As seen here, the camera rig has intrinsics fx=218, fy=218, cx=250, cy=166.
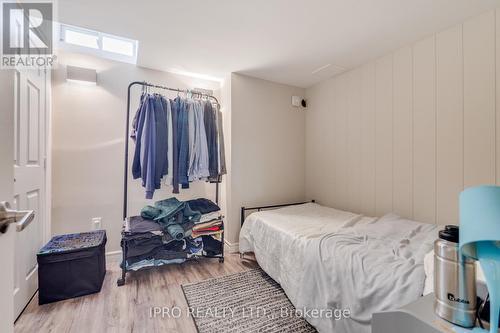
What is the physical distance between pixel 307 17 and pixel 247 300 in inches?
89.4

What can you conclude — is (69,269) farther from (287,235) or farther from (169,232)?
(287,235)

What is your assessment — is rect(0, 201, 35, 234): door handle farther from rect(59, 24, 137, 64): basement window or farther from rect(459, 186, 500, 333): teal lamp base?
rect(59, 24, 137, 64): basement window

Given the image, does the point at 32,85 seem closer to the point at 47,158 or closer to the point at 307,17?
the point at 47,158

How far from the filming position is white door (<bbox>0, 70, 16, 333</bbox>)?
0.65 meters

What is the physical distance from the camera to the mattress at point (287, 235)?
170 centimetres

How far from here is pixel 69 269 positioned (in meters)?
1.74

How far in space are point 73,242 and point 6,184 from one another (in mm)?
1535

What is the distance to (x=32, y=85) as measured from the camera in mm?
1728

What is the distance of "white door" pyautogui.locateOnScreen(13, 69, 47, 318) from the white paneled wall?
2990mm

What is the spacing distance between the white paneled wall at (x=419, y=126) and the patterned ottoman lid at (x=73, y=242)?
103 inches

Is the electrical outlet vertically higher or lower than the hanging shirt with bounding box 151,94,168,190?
lower
